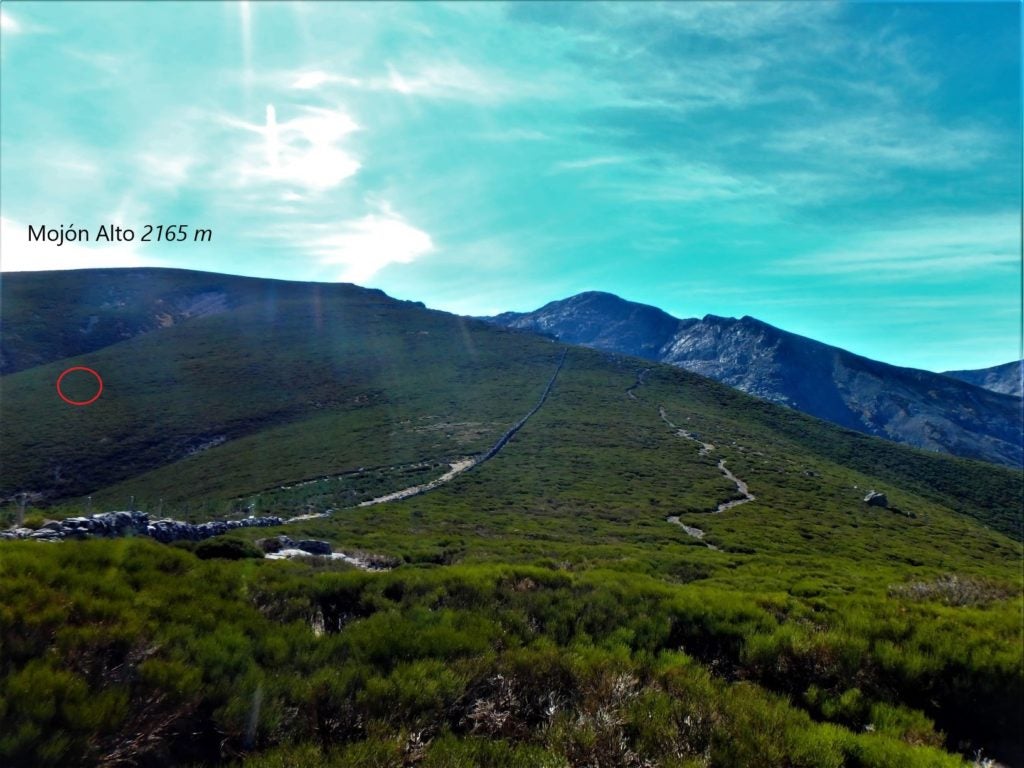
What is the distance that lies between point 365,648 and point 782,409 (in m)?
112

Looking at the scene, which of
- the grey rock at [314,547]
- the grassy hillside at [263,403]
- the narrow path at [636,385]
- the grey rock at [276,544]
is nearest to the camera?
the grey rock at [276,544]

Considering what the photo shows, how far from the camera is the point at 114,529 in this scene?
1844 centimetres

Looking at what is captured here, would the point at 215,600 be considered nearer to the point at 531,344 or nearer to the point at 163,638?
the point at 163,638

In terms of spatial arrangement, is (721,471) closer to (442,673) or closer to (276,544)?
(276,544)

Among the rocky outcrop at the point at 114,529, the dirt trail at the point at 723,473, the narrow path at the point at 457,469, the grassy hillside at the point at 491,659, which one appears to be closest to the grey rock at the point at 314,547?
the grassy hillside at the point at 491,659

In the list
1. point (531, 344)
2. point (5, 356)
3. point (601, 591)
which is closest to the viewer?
point (601, 591)

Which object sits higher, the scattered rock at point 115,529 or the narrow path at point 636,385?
the narrow path at point 636,385

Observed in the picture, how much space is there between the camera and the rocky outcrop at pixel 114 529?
1579 cm

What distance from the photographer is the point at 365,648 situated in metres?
6.93

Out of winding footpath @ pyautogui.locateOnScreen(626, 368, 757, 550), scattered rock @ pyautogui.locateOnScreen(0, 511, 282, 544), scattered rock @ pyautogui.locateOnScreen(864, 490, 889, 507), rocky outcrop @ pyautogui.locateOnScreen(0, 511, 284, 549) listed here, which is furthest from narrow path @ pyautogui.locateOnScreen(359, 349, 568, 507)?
scattered rock @ pyautogui.locateOnScreen(864, 490, 889, 507)

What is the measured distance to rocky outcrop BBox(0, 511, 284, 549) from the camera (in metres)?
15.8

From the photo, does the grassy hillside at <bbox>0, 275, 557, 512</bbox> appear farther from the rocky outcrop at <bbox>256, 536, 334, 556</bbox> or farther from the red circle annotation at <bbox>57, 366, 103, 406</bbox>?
the rocky outcrop at <bbox>256, 536, 334, 556</bbox>

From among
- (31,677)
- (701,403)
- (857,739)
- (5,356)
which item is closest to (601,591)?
(857,739)

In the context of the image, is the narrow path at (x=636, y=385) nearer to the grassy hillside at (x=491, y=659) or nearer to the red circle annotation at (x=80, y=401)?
the grassy hillside at (x=491, y=659)
